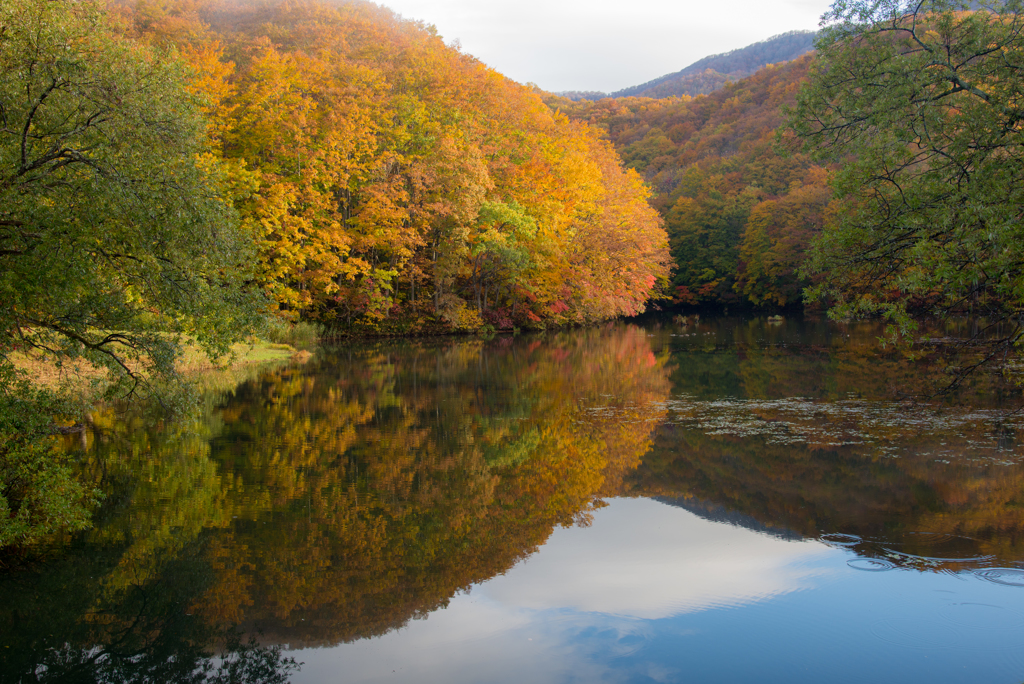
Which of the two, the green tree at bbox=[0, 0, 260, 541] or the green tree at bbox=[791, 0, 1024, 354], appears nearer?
the green tree at bbox=[791, 0, 1024, 354]

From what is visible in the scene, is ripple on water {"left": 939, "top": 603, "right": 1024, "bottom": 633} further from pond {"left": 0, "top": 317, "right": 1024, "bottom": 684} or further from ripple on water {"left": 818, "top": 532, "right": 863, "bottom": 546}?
ripple on water {"left": 818, "top": 532, "right": 863, "bottom": 546}

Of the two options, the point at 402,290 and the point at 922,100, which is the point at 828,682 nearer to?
the point at 922,100

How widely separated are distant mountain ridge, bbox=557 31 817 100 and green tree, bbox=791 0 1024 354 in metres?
119

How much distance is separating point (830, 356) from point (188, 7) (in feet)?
130

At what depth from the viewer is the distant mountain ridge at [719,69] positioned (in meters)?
126

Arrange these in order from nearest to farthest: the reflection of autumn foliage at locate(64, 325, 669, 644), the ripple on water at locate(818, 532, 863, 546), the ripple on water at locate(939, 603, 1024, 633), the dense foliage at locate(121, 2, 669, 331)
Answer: the ripple on water at locate(939, 603, 1024, 633), the reflection of autumn foliage at locate(64, 325, 669, 644), the ripple on water at locate(818, 532, 863, 546), the dense foliage at locate(121, 2, 669, 331)

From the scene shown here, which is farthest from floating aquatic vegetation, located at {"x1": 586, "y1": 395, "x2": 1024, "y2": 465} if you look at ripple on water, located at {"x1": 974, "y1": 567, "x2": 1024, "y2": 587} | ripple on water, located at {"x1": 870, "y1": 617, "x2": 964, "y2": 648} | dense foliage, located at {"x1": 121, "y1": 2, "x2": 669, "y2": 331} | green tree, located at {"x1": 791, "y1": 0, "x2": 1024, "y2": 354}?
dense foliage, located at {"x1": 121, "y1": 2, "x2": 669, "y2": 331}

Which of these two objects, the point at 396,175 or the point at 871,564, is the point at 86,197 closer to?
the point at 871,564

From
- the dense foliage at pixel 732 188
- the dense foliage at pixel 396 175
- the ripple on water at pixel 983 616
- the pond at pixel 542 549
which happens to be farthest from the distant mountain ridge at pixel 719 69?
the ripple on water at pixel 983 616

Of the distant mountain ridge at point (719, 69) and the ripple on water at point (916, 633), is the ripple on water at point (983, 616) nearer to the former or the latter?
the ripple on water at point (916, 633)

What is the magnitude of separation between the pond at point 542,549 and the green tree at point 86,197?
179 centimetres

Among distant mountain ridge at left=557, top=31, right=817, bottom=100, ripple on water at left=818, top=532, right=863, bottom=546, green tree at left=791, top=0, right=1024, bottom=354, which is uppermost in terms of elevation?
distant mountain ridge at left=557, top=31, right=817, bottom=100

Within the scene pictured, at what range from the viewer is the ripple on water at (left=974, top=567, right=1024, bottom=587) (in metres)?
6.71

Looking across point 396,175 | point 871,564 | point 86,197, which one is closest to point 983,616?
point 871,564
